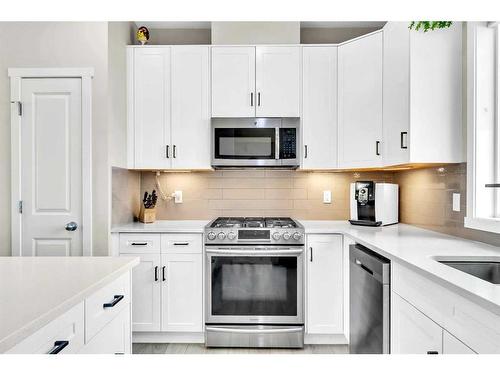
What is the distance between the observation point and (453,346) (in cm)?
115

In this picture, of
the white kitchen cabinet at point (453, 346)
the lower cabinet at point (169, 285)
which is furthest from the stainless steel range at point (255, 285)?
the white kitchen cabinet at point (453, 346)

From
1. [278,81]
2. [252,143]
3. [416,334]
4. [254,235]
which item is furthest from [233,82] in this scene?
[416,334]

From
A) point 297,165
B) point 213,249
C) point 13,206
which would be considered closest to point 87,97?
point 13,206

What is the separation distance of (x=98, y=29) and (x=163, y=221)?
162 centimetres

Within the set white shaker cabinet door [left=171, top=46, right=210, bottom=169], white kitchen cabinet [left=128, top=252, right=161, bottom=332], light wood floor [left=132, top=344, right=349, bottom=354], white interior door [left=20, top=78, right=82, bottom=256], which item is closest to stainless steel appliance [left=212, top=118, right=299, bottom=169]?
white shaker cabinet door [left=171, top=46, right=210, bottom=169]

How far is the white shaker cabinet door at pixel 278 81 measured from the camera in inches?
112

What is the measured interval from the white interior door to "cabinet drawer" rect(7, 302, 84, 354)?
5.36ft

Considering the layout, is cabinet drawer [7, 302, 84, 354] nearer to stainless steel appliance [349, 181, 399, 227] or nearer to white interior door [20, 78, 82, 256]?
white interior door [20, 78, 82, 256]

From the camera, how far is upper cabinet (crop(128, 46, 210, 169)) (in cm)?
285

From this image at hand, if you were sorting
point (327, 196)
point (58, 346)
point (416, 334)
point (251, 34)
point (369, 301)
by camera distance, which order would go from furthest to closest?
point (327, 196)
point (251, 34)
point (369, 301)
point (416, 334)
point (58, 346)

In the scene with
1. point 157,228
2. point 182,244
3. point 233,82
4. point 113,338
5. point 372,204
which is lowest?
point 113,338

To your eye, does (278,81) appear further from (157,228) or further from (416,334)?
(416,334)

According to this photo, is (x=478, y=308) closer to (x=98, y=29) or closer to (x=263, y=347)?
(x=263, y=347)

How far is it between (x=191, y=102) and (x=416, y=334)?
7.42 ft
